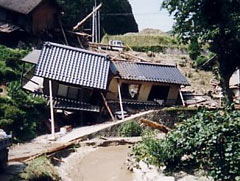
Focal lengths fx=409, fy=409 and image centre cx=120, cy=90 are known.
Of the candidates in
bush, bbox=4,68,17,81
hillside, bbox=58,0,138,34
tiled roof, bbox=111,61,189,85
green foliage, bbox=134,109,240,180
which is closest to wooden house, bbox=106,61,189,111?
tiled roof, bbox=111,61,189,85

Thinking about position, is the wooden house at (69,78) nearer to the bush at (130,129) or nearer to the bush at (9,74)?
the bush at (9,74)

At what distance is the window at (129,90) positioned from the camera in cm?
2802

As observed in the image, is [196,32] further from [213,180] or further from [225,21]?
[213,180]

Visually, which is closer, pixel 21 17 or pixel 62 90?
pixel 62 90

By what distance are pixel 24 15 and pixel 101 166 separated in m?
25.7

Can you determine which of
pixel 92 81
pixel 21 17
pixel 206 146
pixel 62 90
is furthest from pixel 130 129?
pixel 21 17

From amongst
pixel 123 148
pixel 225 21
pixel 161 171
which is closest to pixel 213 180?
pixel 161 171

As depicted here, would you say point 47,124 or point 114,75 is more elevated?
point 114,75

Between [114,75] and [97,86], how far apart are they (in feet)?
7.53

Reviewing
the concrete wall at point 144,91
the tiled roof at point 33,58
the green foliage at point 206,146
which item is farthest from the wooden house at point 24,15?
the green foliage at point 206,146

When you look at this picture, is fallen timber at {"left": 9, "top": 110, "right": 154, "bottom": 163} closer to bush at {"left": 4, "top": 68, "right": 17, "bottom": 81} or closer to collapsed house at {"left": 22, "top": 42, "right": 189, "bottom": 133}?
collapsed house at {"left": 22, "top": 42, "right": 189, "bottom": 133}

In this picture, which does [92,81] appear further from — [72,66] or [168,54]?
[168,54]

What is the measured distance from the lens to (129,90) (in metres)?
28.3

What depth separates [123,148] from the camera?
18.4 m
